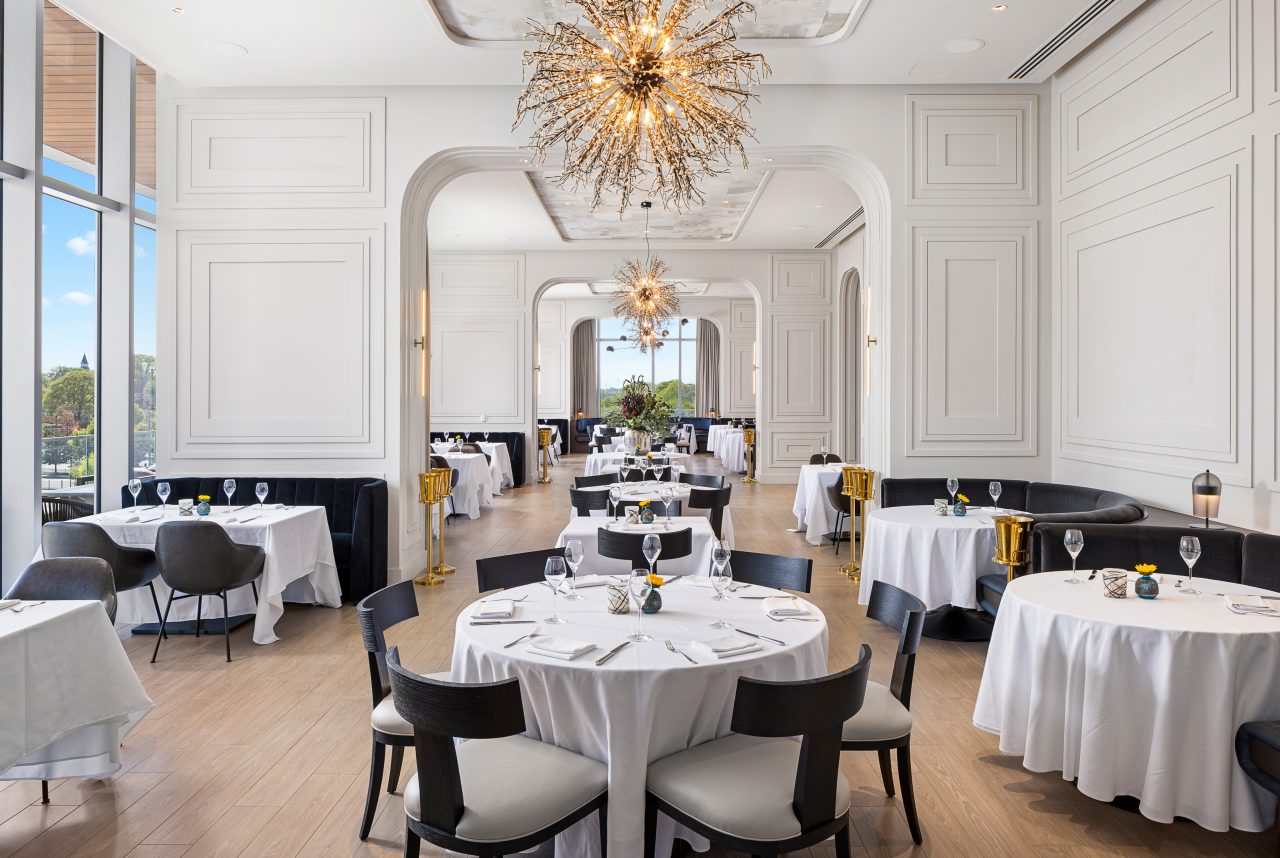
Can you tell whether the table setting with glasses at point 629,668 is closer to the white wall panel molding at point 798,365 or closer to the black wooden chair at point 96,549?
the black wooden chair at point 96,549

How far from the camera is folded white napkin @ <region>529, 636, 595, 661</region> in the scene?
230 cm

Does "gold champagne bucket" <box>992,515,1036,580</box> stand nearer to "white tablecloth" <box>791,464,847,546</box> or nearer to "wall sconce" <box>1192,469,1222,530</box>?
"wall sconce" <box>1192,469,1222,530</box>

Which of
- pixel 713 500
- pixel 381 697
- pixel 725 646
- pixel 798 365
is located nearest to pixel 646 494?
pixel 713 500

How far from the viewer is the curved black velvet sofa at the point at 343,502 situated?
5.98 meters

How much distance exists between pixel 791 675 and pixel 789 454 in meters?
11.4

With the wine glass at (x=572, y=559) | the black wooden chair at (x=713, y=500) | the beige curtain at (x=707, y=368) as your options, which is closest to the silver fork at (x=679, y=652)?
the wine glass at (x=572, y=559)

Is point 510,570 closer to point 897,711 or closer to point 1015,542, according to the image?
point 897,711

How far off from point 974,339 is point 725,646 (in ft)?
16.3

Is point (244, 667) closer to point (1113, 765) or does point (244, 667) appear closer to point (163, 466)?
point (163, 466)

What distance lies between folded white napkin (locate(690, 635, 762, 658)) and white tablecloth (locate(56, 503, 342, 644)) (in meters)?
3.55

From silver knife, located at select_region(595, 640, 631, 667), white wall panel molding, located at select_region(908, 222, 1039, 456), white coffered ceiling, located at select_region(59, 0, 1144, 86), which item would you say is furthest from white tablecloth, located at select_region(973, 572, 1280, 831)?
white coffered ceiling, located at select_region(59, 0, 1144, 86)

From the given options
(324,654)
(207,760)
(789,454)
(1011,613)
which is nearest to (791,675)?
(1011,613)

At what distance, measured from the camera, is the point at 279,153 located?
641 cm

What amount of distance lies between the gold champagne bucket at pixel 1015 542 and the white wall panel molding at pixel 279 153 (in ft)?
16.9
